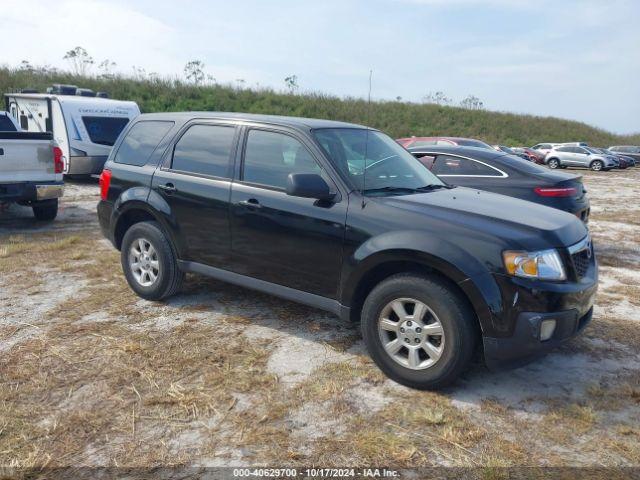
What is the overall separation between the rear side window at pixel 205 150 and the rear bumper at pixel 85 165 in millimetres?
9450

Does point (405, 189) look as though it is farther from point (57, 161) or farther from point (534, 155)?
point (534, 155)

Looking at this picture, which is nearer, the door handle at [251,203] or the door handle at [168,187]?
the door handle at [251,203]

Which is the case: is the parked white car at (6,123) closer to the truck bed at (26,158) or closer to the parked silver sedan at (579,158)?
the truck bed at (26,158)

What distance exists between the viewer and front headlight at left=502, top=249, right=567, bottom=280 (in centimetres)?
335

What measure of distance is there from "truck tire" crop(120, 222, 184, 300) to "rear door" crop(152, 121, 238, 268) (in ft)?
0.61

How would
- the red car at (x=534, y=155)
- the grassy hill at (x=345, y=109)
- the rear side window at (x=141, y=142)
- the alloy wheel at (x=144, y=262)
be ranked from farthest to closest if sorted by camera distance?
1. the grassy hill at (x=345, y=109)
2. the red car at (x=534, y=155)
3. the rear side window at (x=141, y=142)
4. the alloy wheel at (x=144, y=262)

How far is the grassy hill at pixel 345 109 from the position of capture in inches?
1305

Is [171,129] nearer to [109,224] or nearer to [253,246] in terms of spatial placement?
[109,224]

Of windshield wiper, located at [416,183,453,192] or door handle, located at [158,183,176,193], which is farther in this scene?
door handle, located at [158,183,176,193]

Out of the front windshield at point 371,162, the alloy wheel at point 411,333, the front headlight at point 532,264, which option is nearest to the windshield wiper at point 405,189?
the front windshield at point 371,162

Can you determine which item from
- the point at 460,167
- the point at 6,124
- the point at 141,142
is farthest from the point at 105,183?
the point at 6,124

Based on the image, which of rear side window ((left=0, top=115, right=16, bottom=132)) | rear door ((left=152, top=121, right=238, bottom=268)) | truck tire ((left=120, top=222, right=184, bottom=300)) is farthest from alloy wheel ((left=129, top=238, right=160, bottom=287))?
rear side window ((left=0, top=115, right=16, bottom=132))

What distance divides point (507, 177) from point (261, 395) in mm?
4936

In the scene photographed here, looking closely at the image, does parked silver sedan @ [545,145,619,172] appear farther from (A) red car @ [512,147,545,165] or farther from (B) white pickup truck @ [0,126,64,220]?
(B) white pickup truck @ [0,126,64,220]
